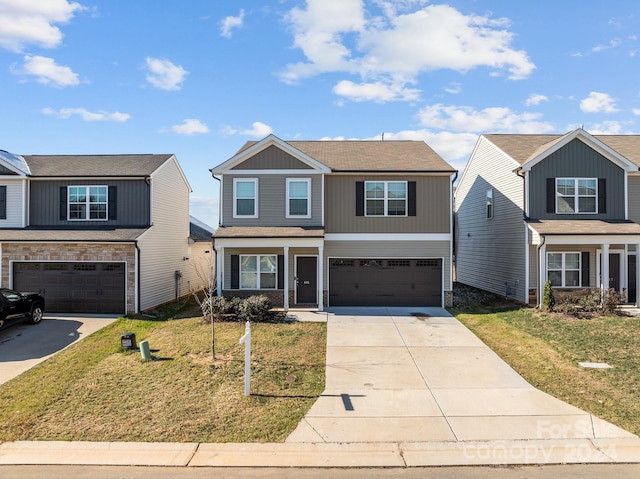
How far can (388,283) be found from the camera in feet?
57.3

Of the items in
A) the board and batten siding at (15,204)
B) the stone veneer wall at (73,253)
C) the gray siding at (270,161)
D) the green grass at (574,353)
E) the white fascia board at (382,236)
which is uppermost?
the gray siding at (270,161)

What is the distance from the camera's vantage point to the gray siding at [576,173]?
17125 millimetres

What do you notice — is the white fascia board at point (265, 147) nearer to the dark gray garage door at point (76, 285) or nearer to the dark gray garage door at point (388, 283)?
the dark gray garage door at point (388, 283)

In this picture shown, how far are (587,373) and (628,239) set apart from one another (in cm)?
924

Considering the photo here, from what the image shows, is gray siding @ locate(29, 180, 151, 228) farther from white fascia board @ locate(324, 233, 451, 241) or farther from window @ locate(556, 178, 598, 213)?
window @ locate(556, 178, 598, 213)

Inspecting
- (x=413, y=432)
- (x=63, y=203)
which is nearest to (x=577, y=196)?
(x=413, y=432)

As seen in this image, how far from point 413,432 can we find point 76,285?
14.7 meters

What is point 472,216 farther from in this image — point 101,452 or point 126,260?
point 101,452

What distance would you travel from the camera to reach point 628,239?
15.5 metres

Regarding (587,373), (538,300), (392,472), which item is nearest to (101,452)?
(392,472)

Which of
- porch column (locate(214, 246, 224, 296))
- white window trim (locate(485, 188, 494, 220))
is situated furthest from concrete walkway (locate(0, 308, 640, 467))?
white window trim (locate(485, 188, 494, 220))

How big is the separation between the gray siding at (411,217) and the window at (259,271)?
2.90 m

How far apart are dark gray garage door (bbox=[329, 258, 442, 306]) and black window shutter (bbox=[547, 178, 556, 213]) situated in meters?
5.33

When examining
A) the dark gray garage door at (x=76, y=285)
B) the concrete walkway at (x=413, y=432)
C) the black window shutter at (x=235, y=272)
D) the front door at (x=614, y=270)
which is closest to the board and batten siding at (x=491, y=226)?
the front door at (x=614, y=270)
